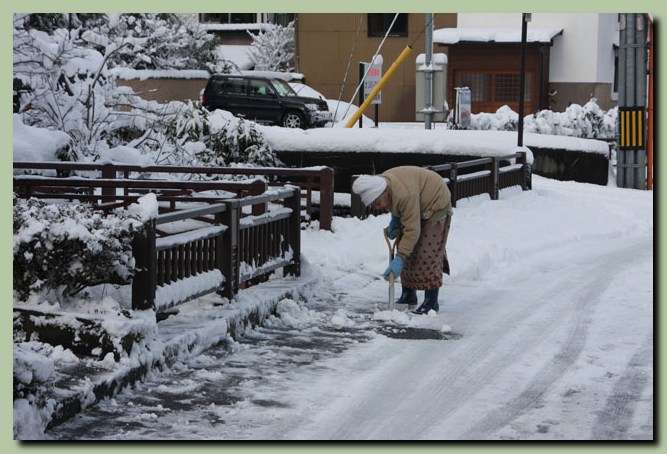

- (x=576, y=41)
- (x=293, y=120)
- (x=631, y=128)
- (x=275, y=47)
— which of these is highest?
(x=275, y=47)

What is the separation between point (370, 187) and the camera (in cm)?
1019

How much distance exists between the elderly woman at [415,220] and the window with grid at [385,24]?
2819 centimetres

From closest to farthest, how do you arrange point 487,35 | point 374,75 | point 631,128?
1. point 631,128
2. point 374,75
3. point 487,35

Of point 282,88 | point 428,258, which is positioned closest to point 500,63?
point 282,88

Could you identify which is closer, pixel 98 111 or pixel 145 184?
pixel 145 184

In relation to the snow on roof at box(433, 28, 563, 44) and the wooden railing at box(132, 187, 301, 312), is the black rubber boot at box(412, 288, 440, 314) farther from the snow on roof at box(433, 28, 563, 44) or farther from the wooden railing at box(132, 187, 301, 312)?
the snow on roof at box(433, 28, 563, 44)

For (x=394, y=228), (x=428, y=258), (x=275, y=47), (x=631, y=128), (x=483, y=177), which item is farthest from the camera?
(x=275, y=47)

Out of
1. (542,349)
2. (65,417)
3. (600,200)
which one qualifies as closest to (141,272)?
(65,417)

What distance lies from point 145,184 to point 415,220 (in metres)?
3.79

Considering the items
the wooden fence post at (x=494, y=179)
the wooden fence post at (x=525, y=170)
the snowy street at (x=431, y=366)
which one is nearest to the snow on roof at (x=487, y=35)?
the wooden fence post at (x=525, y=170)

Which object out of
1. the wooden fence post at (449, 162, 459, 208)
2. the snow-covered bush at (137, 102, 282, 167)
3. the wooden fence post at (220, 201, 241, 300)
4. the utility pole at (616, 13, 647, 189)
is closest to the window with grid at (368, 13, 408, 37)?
the utility pole at (616, 13, 647, 189)

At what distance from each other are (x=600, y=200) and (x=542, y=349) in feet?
38.6

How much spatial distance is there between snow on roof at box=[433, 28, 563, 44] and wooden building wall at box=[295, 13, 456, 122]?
1055mm

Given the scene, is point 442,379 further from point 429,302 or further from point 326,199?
point 326,199
